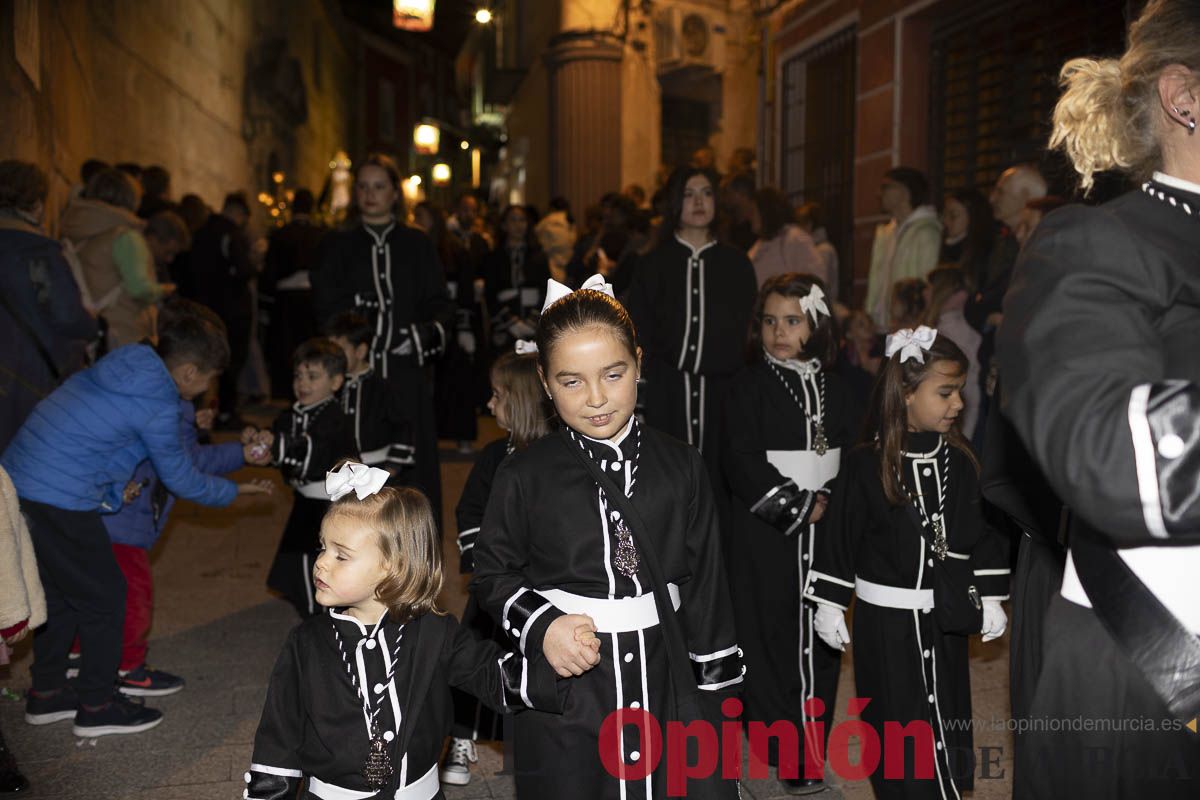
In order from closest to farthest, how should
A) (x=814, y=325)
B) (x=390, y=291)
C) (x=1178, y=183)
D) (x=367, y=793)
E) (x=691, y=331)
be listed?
(x=1178, y=183) → (x=367, y=793) → (x=814, y=325) → (x=691, y=331) → (x=390, y=291)

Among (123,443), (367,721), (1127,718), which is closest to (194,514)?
(123,443)

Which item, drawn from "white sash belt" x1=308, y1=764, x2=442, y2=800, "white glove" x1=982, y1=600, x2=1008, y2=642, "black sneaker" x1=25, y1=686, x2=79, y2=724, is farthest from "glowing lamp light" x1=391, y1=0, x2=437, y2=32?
"white sash belt" x1=308, y1=764, x2=442, y2=800

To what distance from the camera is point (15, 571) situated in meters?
3.43

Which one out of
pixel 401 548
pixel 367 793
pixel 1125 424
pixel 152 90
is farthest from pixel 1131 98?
pixel 152 90

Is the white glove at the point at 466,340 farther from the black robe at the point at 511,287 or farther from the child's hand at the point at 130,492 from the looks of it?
the child's hand at the point at 130,492

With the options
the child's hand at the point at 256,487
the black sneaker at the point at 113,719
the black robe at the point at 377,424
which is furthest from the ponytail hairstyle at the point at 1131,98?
the black sneaker at the point at 113,719

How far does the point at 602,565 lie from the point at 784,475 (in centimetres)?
153

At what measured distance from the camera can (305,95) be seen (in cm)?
2430

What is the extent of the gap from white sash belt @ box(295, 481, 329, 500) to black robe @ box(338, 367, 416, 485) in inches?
12.7

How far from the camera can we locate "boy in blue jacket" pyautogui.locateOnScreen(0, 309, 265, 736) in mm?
4227

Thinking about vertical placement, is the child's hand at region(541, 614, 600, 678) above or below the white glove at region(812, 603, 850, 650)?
above

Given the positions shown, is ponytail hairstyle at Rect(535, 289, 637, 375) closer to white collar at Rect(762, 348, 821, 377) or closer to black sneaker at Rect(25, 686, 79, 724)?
white collar at Rect(762, 348, 821, 377)

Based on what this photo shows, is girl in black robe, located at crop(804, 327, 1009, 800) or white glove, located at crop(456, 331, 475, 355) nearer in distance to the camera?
girl in black robe, located at crop(804, 327, 1009, 800)

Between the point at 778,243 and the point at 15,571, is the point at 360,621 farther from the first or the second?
the point at 778,243
